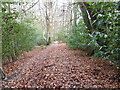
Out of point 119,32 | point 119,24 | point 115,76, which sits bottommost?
point 115,76

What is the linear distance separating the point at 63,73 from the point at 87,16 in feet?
9.34

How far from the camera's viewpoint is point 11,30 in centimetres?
483

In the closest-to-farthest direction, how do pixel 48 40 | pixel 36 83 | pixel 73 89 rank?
pixel 73 89 < pixel 36 83 < pixel 48 40

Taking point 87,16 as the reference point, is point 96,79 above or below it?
below

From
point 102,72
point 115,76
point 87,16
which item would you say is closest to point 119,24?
point 115,76

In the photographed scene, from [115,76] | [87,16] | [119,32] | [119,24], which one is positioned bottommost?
[115,76]

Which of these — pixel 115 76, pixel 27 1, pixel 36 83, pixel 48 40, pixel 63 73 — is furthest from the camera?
pixel 48 40

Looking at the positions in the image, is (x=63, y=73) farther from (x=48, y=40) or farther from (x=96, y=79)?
(x=48, y=40)

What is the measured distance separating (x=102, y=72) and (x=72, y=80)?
91 centimetres

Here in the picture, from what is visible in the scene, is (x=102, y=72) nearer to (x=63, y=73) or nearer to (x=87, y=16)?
(x=63, y=73)

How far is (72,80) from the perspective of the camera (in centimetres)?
270

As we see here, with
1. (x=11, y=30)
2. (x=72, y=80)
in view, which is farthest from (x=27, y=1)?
(x=72, y=80)

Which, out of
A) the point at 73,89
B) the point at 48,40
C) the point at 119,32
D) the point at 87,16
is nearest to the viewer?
the point at 119,32

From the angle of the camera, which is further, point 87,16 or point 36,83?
point 87,16
